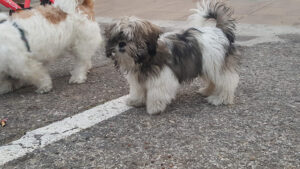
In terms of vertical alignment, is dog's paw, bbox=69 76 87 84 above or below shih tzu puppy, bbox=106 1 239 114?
below

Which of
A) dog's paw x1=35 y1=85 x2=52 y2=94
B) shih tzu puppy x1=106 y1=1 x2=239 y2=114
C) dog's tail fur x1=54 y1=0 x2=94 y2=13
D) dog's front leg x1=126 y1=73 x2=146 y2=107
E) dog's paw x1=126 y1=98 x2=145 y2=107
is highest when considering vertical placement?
dog's tail fur x1=54 y1=0 x2=94 y2=13

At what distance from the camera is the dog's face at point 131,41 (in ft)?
12.4

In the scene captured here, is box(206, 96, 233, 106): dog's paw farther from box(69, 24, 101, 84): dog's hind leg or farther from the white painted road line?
box(69, 24, 101, 84): dog's hind leg

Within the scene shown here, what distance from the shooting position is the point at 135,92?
450 cm

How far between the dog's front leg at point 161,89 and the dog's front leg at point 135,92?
18cm

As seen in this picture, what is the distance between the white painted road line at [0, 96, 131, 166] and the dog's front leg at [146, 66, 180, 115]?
480mm

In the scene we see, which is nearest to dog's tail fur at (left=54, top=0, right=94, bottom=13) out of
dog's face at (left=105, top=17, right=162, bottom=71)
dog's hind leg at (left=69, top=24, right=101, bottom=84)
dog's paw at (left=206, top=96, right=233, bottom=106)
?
dog's hind leg at (left=69, top=24, right=101, bottom=84)

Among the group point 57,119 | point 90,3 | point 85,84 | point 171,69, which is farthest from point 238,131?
point 90,3

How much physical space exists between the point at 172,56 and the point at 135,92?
0.68 metres

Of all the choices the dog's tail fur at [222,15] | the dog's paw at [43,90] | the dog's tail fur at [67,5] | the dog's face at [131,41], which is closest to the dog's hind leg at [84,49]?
the dog's tail fur at [67,5]

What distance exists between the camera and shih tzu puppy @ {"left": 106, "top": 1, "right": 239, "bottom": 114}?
151 inches

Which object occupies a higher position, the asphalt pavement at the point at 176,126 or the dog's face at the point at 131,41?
the dog's face at the point at 131,41

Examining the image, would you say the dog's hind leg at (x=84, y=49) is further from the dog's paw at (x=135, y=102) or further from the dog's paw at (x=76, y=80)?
the dog's paw at (x=135, y=102)

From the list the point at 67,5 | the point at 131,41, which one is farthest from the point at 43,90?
the point at 131,41
